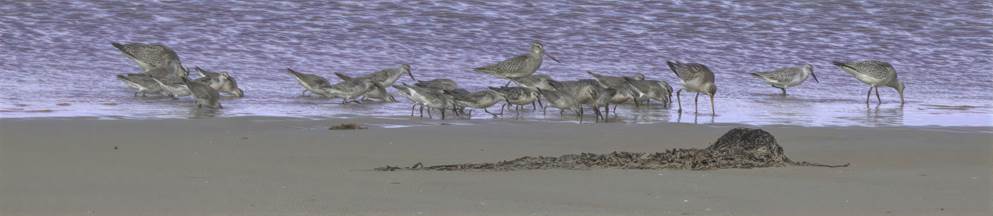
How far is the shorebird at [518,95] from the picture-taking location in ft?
36.6

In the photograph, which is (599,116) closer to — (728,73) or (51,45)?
(728,73)

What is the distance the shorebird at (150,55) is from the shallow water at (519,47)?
0.16 metres

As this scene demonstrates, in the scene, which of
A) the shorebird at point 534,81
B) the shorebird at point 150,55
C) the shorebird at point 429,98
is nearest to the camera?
the shorebird at point 429,98

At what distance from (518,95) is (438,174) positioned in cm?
439

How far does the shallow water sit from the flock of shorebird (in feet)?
0.41

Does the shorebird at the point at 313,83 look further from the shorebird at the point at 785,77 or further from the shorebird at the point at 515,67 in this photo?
the shorebird at the point at 785,77

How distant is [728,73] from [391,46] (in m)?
3.28

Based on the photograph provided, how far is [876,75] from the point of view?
41.8ft

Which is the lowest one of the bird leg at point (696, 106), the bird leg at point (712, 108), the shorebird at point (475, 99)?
the bird leg at point (696, 106)

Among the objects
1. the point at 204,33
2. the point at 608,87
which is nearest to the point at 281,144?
the point at 608,87

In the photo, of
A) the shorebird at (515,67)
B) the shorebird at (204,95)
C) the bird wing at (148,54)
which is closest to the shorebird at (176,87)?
the shorebird at (204,95)

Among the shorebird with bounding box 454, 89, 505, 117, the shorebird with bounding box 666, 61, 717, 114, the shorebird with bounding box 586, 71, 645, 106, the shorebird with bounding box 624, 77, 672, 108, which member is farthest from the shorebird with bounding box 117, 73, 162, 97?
the shorebird with bounding box 666, 61, 717, 114

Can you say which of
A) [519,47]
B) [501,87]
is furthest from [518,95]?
[519,47]

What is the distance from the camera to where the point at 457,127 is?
915 cm
